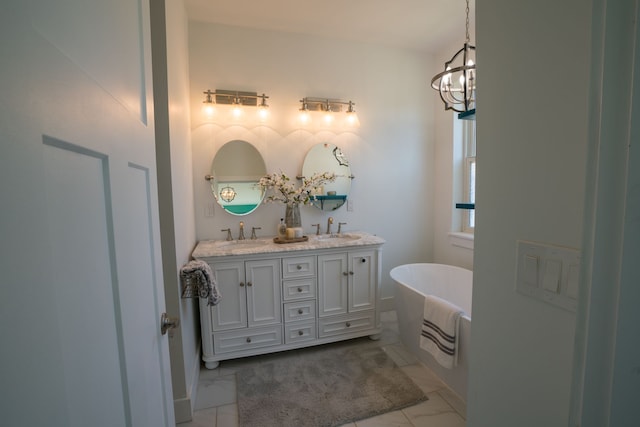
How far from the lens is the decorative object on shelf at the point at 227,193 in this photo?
2.62m

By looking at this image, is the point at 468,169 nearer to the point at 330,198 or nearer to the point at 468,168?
the point at 468,168

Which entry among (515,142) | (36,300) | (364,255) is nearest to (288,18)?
(364,255)

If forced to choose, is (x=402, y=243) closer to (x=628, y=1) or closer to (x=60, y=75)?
(x=628, y=1)

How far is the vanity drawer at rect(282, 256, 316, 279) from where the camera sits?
231cm

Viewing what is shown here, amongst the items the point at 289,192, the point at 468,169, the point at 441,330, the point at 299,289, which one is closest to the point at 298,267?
the point at 299,289

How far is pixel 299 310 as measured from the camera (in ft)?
7.76

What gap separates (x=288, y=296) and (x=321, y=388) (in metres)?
0.71

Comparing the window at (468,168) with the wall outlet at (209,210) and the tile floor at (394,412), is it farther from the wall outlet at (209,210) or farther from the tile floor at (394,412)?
the wall outlet at (209,210)

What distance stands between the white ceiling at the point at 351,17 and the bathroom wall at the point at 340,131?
107mm

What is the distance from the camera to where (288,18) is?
246cm

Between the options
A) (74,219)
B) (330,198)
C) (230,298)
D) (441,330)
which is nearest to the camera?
(74,219)

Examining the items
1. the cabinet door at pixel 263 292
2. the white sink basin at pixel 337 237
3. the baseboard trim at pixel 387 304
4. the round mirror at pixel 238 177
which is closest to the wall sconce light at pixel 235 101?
the round mirror at pixel 238 177

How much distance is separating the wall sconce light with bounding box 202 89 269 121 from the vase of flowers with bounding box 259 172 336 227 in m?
0.63

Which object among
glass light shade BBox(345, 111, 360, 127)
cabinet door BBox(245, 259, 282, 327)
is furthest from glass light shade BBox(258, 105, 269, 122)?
cabinet door BBox(245, 259, 282, 327)
